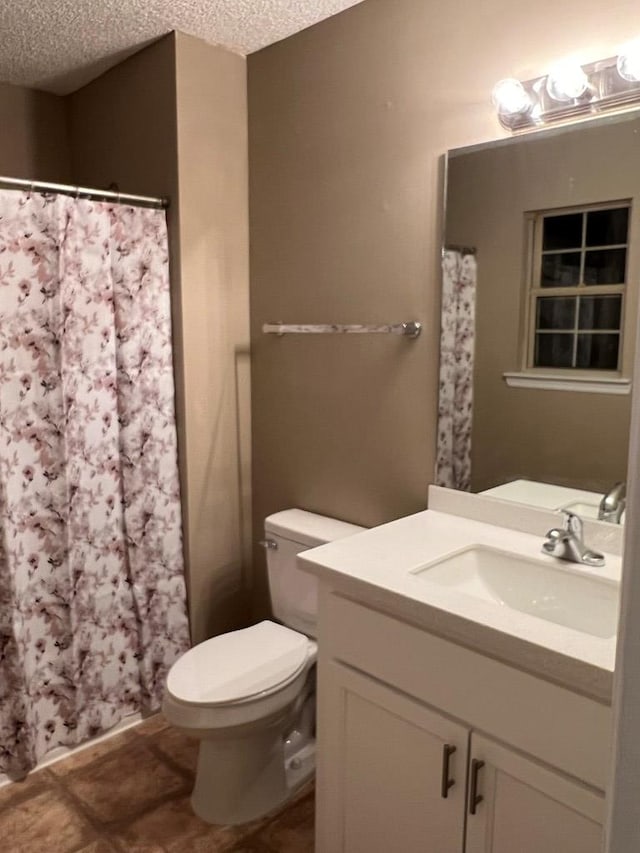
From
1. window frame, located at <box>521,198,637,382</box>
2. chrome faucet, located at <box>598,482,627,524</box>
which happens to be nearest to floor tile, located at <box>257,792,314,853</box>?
chrome faucet, located at <box>598,482,627,524</box>

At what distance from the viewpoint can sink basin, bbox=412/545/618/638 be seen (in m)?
1.45

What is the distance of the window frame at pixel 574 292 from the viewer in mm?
1540

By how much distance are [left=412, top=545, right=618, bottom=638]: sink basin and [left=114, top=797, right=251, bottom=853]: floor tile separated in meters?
1.00

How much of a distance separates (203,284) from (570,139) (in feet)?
4.13

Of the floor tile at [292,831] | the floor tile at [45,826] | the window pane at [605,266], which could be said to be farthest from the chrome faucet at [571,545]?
the floor tile at [45,826]

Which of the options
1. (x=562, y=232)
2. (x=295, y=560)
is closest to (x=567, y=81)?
(x=562, y=232)

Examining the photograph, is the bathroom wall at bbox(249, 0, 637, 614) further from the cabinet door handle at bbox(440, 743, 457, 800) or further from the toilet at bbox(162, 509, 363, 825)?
the cabinet door handle at bbox(440, 743, 457, 800)

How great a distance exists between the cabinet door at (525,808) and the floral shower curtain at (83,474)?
1393 millimetres

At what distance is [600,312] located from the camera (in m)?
1.60

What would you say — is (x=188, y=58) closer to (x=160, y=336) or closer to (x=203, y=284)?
(x=203, y=284)

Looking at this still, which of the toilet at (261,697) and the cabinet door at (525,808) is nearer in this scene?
the cabinet door at (525,808)

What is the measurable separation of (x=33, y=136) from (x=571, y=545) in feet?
8.20

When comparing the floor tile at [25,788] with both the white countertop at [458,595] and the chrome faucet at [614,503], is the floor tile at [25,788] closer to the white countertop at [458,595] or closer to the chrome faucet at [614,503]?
the white countertop at [458,595]

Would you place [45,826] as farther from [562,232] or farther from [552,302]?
[562,232]
